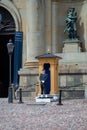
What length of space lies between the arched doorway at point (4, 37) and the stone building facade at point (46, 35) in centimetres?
68

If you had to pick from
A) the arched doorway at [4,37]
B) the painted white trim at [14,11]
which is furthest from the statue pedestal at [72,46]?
the arched doorway at [4,37]

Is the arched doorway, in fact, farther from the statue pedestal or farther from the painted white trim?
the statue pedestal

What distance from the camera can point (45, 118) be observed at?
60.4 feet

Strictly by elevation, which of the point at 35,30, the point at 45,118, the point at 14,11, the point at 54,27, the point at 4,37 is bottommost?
the point at 45,118

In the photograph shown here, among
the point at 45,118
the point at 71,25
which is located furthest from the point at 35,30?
the point at 45,118

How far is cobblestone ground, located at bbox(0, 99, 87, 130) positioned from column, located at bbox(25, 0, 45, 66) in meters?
9.65

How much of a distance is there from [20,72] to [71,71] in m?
3.43

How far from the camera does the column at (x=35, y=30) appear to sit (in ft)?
107

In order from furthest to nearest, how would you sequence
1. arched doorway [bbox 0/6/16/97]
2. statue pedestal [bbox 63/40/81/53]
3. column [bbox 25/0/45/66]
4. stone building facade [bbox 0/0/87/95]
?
1. arched doorway [bbox 0/6/16/97]
2. column [bbox 25/0/45/66]
3. statue pedestal [bbox 63/40/81/53]
4. stone building facade [bbox 0/0/87/95]

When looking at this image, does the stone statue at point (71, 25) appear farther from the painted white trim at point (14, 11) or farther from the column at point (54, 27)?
the painted white trim at point (14, 11)

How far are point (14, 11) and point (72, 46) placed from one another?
5273 mm

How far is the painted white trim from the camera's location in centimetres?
3494

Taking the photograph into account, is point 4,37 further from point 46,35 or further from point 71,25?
point 71,25

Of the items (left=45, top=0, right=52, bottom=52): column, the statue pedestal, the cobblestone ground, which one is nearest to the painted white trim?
(left=45, top=0, right=52, bottom=52): column
